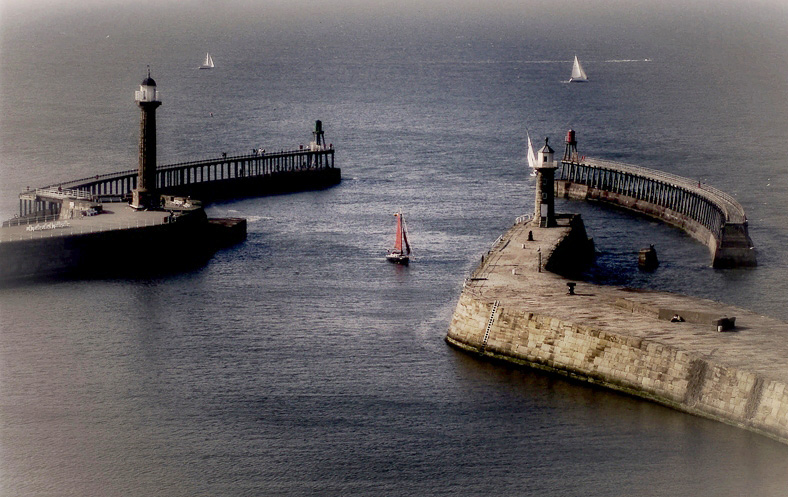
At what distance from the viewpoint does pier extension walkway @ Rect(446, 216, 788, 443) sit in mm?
57144

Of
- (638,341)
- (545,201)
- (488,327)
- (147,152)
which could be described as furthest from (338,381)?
(147,152)

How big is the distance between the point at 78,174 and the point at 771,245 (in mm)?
61426

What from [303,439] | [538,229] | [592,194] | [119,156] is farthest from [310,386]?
[119,156]

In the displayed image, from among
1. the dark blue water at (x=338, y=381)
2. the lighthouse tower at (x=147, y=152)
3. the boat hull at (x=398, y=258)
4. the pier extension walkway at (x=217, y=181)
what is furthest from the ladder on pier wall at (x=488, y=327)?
the pier extension walkway at (x=217, y=181)

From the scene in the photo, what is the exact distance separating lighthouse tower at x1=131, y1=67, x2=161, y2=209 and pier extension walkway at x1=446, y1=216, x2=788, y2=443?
105 ft

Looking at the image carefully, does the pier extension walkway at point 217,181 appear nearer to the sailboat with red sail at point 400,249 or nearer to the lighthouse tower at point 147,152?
the lighthouse tower at point 147,152

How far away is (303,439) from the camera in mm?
56500

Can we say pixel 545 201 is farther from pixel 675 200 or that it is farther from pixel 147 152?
pixel 147 152

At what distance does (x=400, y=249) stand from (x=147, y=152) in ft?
68.3

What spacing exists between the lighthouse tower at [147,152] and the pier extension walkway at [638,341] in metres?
32.0

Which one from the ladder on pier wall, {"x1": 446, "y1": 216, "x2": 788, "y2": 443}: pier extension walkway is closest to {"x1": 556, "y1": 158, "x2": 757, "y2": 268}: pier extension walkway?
{"x1": 446, "y1": 216, "x2": 788, "y2": 443}: pier extension walkway

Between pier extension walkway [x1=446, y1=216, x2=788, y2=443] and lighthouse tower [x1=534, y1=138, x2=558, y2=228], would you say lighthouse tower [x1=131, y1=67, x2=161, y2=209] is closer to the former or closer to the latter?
lighthouse tower [x1=534, y1=138, x2=558, y2=228]

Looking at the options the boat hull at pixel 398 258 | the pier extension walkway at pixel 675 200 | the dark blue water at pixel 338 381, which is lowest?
the dark blue water at pixel 338 381

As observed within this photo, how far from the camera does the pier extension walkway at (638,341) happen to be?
57144mm
